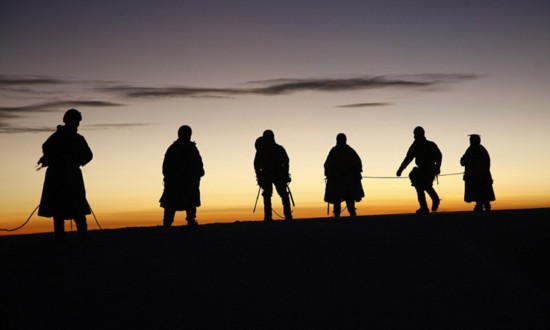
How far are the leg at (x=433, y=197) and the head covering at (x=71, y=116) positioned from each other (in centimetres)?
1002

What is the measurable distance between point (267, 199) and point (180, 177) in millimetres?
3510

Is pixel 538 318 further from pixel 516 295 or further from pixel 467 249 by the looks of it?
pixel 467 249

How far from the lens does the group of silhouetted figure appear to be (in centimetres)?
1437

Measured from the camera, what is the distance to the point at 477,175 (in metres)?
23.0

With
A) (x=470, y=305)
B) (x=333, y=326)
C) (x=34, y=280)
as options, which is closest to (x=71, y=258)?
(x=34, y=280)

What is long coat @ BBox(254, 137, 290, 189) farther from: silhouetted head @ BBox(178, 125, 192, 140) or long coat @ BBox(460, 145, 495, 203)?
long coat @ BBox(460, 145, 495, 203)

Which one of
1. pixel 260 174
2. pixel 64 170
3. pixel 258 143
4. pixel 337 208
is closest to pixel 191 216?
pixel 260 174

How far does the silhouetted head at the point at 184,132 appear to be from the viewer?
18.2m

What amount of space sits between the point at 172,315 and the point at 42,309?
175cm

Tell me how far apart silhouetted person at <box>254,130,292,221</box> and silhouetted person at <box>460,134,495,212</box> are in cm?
569

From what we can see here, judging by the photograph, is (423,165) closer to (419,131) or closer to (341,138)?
(419,131)

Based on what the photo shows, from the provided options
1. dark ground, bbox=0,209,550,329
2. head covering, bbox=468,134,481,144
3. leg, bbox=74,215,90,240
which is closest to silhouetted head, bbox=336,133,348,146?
head covering, bbox=468,134,481,144

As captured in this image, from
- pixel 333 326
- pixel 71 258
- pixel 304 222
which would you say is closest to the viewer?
pixel 333 326

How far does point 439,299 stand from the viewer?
10.9 m
